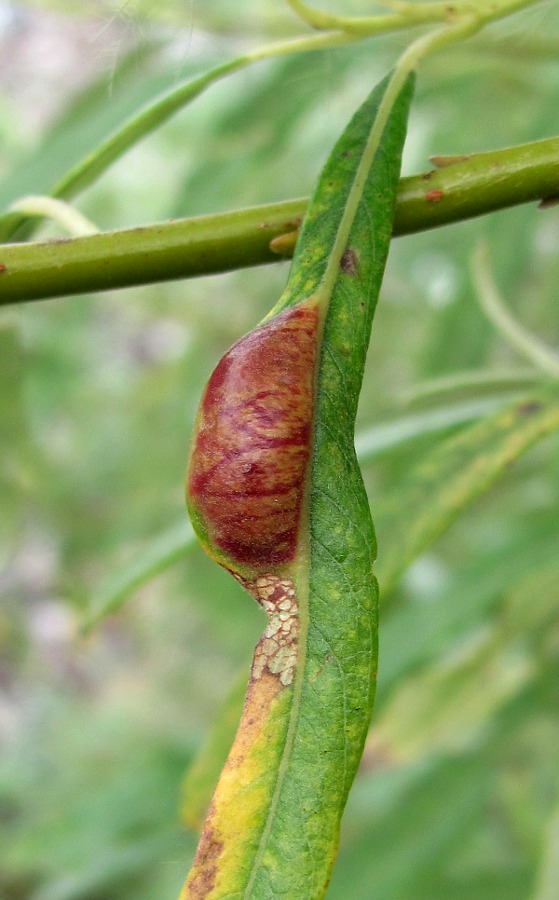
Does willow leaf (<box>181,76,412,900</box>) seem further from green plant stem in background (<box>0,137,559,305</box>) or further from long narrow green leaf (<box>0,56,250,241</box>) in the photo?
long narrow green leaf (<box>0,56,250,241</box>)

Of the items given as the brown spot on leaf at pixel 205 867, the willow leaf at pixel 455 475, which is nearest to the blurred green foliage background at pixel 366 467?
the willow leaf at pixel 455 475

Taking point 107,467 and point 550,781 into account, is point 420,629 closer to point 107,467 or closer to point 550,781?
point 550,781

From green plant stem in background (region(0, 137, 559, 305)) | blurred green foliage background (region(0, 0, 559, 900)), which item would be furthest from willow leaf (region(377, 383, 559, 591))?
green plant stem in background (region(0, 137, 559, 305))

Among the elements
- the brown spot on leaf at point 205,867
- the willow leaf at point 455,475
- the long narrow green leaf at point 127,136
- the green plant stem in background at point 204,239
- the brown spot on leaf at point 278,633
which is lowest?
the brown spot on leaf at point 205,867

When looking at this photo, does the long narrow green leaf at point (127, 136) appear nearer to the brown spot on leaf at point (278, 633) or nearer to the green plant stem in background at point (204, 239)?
the green plant stem in background at point (204, 239)

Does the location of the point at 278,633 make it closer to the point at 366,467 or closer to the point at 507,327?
the point at 507,327

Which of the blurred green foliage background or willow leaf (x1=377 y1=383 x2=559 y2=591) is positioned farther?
the blurred green foliage background

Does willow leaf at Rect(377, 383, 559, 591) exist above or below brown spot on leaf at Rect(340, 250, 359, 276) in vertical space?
above

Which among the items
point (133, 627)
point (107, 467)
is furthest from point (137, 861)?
point (133, 627)
